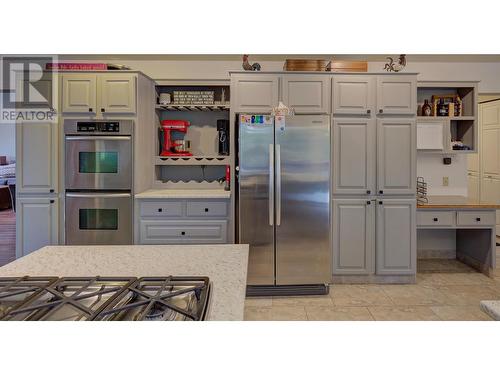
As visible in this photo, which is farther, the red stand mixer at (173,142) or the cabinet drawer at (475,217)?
the red stand mixer at (173,142)

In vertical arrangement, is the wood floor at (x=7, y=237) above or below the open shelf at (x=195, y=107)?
below

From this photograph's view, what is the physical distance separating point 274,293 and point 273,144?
4.41 feet

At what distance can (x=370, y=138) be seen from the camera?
134 inches

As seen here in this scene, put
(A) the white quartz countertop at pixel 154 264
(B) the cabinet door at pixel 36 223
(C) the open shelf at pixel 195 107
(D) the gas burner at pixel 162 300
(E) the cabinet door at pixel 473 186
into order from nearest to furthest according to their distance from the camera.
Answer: (D) the gas burner at pixel 162 300
(A) the white quartz countertop at pixel 154 264
(B) the cabinet door at pixel 36 223
(C) the open shelf at pixel 195 107
(E) the cabinet door at pixel 473 186

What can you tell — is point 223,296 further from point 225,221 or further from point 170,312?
point 225,221

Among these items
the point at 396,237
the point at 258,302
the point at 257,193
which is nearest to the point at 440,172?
the point at 396,237

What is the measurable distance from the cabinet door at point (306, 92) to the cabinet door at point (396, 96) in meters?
0.52

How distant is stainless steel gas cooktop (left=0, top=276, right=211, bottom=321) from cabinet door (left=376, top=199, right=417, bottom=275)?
109 inches

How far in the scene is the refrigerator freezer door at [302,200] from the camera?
3.20 meters

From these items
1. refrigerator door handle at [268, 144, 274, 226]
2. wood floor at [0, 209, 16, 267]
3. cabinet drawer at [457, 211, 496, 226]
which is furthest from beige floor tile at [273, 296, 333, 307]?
wood floor at [0, 209, 16, 267]

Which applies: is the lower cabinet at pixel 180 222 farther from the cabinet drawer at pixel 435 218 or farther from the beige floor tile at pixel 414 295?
the cabinet drawer at pixel 435 218

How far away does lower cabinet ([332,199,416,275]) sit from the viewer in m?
3.45

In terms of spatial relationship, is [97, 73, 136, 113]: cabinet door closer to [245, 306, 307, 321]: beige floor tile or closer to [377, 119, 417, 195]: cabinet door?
[245, 306, 307, 321]: beige floor tile

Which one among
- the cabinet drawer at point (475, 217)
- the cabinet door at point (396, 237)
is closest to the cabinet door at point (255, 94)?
the cabinet door at point (396, 237)
